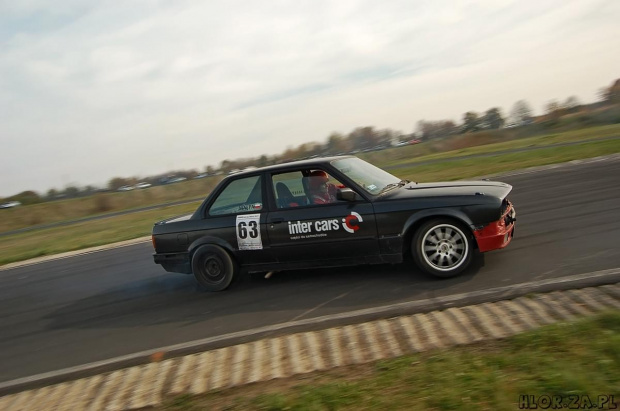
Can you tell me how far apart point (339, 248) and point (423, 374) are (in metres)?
2.61

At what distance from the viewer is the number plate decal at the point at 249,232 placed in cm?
618

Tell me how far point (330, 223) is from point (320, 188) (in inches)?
20.0

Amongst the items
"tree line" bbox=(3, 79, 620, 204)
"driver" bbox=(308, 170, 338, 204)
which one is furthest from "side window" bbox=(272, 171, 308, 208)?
"tree line" bbox=(3, 79, 620, 204)

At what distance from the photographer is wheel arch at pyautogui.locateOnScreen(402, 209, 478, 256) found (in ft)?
17.5

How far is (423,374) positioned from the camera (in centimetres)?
334

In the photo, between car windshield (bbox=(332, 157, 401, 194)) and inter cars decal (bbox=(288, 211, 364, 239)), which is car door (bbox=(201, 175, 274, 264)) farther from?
car windshield (bbox=(332, 157, 401, 194))

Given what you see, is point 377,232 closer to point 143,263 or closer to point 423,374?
point 423,374

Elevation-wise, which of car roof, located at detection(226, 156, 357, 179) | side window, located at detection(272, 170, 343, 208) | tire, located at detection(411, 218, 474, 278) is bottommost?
tire, located at detection(411, 218, 474, 278)

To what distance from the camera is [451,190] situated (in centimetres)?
572

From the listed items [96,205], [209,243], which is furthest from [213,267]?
[96,205]

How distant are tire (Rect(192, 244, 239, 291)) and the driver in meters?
1.43

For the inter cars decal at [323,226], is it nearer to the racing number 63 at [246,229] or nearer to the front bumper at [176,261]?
the racing number 63 at [246,229]

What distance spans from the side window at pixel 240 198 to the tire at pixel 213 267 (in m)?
0.53

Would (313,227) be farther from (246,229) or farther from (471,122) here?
(471,122)
